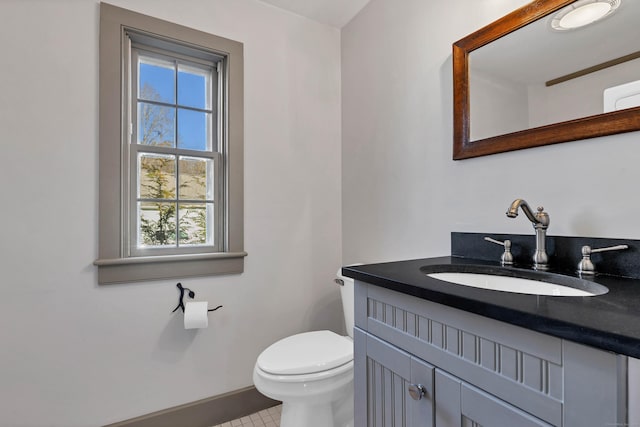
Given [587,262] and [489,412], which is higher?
[587,262]

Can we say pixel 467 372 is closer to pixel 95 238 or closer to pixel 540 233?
pixel 540 233

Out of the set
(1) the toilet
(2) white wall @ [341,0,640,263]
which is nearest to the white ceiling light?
(2) white wall @ [341,0,640,263]

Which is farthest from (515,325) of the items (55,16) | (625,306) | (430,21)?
(55,16)

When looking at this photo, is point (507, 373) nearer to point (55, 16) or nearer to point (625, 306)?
point (625, 306)

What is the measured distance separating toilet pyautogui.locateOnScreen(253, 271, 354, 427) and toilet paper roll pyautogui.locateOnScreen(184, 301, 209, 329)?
0.38 metres

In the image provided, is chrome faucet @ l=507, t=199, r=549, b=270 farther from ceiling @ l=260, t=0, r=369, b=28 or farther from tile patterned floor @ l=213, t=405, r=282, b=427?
ceiling @ l=260, t=0, r=369, b=28

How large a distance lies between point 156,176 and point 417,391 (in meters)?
1.57

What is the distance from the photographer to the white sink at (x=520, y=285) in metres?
0.83

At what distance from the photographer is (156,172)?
170 centimetres

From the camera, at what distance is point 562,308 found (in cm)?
58

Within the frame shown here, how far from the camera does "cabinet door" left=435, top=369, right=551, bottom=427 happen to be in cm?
60

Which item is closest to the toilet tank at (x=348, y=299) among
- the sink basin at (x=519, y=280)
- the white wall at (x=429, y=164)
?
the white wall at (x=429, y=164)

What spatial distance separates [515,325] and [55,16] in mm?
2053

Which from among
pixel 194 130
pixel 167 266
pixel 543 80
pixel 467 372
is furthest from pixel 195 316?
pixel 543 80
